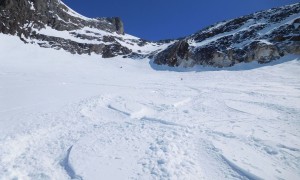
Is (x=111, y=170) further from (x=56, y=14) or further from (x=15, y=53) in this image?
(x=56, y=14)

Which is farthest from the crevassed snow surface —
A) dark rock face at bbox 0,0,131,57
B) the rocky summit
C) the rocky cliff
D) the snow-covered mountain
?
the rocky cliff

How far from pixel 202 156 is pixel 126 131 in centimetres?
264

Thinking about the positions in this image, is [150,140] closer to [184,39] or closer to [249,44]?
[249,44]

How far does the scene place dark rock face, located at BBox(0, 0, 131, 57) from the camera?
51.9 metres

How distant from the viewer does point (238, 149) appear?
5.31 meters

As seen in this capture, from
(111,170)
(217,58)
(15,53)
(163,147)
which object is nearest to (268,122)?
(163,147)

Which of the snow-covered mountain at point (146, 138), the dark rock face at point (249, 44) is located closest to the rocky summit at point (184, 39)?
the dark rock face at point (249, 44)

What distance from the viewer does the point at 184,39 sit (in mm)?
49562

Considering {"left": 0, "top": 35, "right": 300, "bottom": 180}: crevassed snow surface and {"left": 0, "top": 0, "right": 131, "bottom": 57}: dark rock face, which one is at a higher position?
{"left": 0, "top": 0, "right": 131, "bottom": 57}: dark rock face

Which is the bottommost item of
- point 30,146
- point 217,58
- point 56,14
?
point 30,146

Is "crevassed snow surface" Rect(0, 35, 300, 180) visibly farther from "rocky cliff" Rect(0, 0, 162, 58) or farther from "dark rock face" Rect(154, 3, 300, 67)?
"rocky cliff" Rect(0, 0, 162, 58)

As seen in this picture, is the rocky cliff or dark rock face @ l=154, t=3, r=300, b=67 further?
the rocky cliff

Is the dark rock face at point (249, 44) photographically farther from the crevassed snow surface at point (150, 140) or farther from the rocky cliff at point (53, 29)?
the rocky cliff at point (53, 29)

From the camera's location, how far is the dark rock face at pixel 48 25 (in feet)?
170
